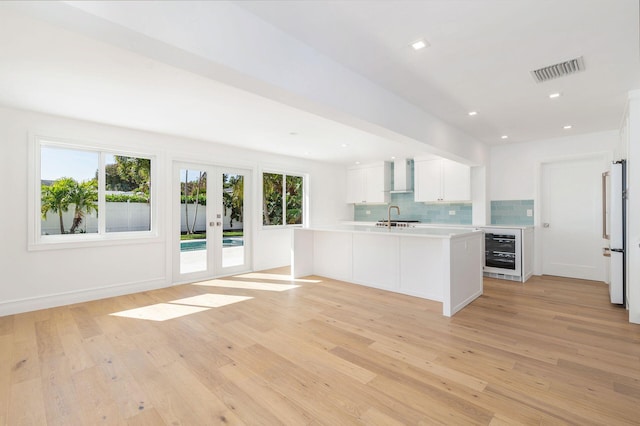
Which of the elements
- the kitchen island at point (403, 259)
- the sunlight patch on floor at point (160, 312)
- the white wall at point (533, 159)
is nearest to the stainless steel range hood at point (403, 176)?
the white wall at point (533, 159)

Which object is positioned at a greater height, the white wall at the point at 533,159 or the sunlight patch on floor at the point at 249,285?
the white wall at the point at 533,159

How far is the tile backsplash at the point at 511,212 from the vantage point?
5.71 meters

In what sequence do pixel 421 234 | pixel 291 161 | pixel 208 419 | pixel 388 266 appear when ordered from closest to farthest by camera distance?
1. pixel 208 419
2. pixel 421 234
3. pixel 388 266
4. pixel 291 161

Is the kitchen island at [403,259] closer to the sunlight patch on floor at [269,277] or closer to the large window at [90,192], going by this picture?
the sunlight patch on floor at [269,277]

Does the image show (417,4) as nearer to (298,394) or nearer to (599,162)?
(298,394)

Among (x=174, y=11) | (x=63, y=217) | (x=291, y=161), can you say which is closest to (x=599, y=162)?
(x=291, y=161)

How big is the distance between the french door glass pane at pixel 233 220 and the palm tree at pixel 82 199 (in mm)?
1967

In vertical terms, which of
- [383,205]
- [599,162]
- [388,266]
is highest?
[599,162]

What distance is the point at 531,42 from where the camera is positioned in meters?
2.37

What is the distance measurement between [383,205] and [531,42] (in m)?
5.66

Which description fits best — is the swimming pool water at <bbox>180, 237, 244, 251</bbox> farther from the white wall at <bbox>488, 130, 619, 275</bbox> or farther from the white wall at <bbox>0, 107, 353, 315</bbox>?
the white wall at <bbox>488, 130, 619, 275</bbox>

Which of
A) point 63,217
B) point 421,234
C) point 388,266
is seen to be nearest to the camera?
point 421,234

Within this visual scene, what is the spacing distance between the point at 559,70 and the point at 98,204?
231 inches

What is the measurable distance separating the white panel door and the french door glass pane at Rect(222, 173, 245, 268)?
574 centimetres
